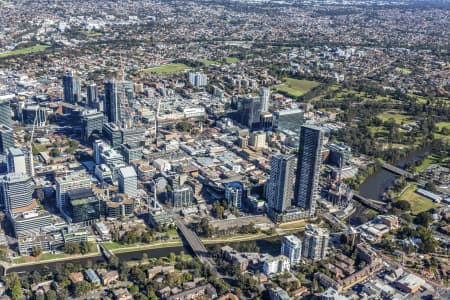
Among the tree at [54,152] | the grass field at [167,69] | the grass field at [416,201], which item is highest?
the grass field at [167,69]

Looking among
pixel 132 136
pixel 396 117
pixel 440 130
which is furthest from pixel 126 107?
pixel 440 130

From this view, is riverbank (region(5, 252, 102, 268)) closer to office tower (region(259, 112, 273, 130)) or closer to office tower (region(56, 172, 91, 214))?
office tower (region(56, 172, 91, 214))

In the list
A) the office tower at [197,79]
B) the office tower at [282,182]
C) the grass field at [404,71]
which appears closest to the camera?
the office tower at [282,182]

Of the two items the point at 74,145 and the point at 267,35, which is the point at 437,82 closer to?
the point at 267,35

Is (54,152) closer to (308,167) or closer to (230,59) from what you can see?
(308,167)

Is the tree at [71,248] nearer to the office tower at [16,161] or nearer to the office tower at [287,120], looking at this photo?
the office tower at [16,161]

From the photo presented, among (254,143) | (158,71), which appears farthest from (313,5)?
(254,143)

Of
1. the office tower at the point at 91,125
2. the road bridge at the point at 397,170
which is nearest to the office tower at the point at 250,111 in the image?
the road bridge at the point at 397,170
